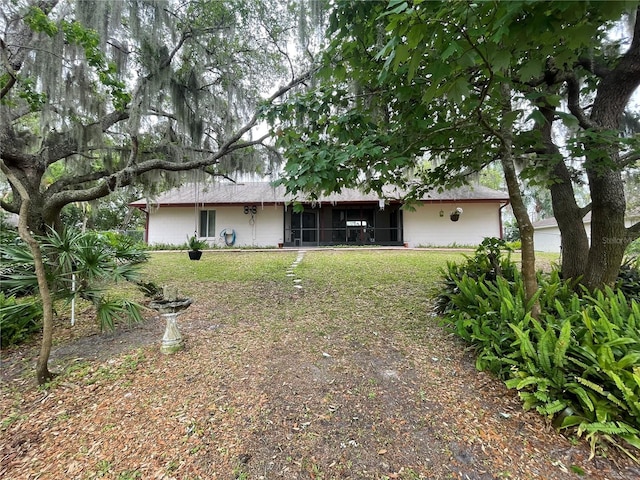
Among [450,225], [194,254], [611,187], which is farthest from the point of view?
[450,225]

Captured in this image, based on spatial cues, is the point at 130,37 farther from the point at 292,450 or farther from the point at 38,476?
the point at 292,450

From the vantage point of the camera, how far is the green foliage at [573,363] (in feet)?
6.03

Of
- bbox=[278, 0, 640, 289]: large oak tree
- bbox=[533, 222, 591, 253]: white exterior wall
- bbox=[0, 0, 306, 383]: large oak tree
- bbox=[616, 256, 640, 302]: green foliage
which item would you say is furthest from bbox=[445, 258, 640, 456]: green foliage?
bbox=[533, 222, 591, 253]: white exterior wall

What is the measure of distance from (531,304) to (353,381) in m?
1.96

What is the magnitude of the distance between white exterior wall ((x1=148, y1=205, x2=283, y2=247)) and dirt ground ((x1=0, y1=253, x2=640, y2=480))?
11.5 meters

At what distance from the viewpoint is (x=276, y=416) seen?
7.03ft

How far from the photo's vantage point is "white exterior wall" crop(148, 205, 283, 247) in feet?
48.6

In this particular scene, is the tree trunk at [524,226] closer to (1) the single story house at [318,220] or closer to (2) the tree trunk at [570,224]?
(2) the tree trunk at [570,224]

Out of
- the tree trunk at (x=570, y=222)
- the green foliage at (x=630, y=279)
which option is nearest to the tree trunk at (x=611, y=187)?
the tree trunk at (x=570, y=222)

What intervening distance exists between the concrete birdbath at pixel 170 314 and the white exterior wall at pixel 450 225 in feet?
41.8

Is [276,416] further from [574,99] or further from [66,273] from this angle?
[574,99]

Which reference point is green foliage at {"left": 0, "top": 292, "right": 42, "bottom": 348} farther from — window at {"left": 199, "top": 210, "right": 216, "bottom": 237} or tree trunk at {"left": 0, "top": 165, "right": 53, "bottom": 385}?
window at {"left": 199, "top": 210, "right": 216, "bottom": 237}

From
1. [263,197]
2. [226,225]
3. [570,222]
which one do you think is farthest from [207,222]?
[570,222]

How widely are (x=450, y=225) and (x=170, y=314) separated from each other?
1394 centimetres
